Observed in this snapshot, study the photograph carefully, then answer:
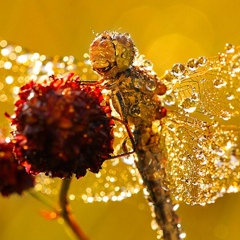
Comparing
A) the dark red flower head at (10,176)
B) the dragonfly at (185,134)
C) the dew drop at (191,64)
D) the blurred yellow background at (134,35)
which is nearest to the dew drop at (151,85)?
the dragonfly at (185,134)

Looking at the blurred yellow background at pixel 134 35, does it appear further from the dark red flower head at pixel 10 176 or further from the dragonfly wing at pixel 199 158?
the dragonfly wing at pixel 199 158

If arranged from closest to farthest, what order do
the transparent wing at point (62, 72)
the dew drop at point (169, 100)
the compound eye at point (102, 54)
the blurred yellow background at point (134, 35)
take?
the compound eye at point (102, 54), the dew drop at point (169, 100), the transparent wing at point (62, 72), the blurred yellow background at point (134, 35)

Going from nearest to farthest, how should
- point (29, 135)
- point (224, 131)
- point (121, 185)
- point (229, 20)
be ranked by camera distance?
point (29, 135) < point (224, 131) < point (121, 185) < point (229, 20)

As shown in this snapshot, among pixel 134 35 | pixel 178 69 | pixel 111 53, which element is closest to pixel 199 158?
pixel 178 69

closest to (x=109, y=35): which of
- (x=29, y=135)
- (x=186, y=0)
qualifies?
(x=29, y=135)

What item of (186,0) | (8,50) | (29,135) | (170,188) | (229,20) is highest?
(186,0)

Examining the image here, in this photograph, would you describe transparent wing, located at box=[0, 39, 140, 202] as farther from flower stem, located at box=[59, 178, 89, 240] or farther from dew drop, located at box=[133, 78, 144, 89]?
dew drop, located at box=[133, 78, 144, 89]

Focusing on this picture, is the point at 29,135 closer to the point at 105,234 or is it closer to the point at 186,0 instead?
the point at 105,234
